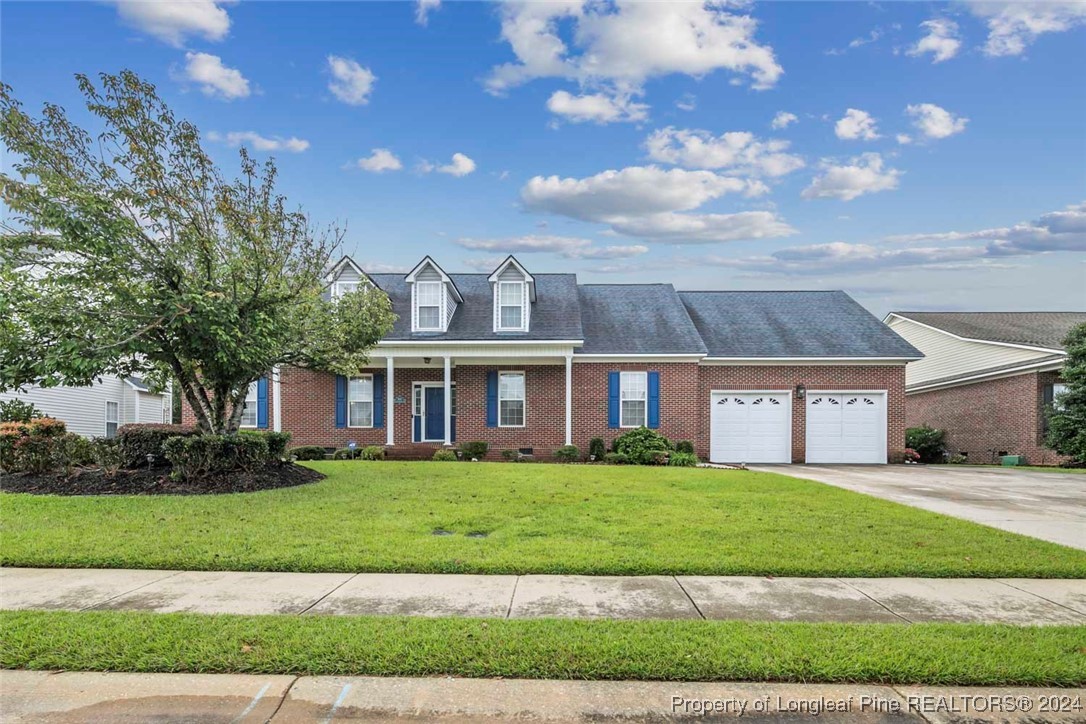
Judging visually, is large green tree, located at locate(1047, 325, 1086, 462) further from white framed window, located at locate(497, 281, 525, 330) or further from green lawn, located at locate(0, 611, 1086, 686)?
green lawn, located at locate(0, 611, 1086, 686)

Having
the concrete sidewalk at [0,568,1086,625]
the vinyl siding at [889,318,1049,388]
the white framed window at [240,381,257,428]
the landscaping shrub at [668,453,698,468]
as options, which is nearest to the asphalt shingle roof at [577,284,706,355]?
the landscaping shrub at [668,453,698,468]

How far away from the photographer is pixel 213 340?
9.70 metres

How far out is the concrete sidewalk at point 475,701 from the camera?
300 cm

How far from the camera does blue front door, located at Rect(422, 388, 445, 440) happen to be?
19016 millimetres

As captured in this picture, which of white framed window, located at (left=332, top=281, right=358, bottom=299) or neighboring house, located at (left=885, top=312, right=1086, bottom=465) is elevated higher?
white framed window, located at (left=332, top=281, right=358, bottom=299)

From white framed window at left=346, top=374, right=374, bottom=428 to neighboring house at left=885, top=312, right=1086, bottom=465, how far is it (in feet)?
69.2

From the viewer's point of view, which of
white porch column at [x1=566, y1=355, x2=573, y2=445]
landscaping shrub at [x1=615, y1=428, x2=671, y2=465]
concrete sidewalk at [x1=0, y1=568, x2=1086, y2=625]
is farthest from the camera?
white porch column at [x1=566, y1=355, x2=573, y2=445]

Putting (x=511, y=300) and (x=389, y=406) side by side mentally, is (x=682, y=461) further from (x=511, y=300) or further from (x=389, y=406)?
(x=389, y=406)

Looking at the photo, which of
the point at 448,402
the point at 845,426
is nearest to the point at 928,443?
the point at 845,426

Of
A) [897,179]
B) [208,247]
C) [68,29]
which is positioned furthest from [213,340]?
[897,179]

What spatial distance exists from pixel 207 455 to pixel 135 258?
135 inches

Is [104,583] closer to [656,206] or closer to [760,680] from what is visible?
[760,680]

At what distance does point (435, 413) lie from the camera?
1914 cm

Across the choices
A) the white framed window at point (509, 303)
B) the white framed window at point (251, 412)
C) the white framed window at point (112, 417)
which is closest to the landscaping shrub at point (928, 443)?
the white framed window at point (509, 303)
